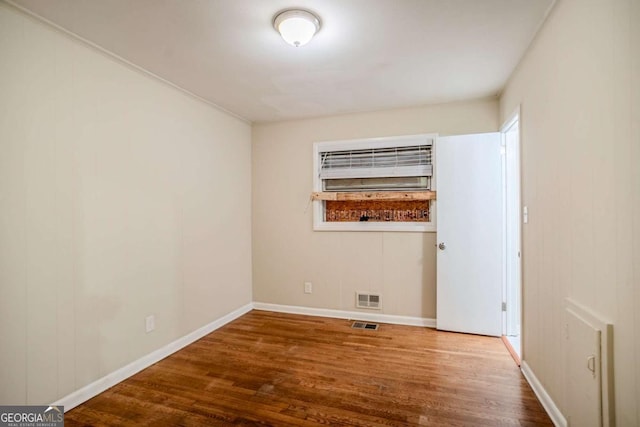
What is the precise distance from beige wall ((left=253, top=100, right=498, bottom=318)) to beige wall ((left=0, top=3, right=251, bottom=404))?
37.4 inches

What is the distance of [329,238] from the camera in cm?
388

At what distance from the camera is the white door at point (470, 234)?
124 inches

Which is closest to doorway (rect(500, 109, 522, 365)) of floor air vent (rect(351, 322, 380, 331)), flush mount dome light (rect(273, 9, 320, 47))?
floor air vent (rect(351, 322, 380, 331))

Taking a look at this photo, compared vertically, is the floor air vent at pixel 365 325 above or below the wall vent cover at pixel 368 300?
below

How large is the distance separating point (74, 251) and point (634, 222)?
2976mm

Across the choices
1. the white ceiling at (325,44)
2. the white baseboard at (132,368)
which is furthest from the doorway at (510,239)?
the white baseboard at (132,368)

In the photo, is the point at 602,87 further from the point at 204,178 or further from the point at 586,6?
the point at 204,178

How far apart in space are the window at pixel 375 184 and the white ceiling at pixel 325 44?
0.62 metres

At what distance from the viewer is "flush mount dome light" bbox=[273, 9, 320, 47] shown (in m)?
1.87

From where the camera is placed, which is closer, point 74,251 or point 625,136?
point 625,136

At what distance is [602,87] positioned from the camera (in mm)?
1360

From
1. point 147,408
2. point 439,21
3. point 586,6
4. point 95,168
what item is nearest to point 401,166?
point 439,21

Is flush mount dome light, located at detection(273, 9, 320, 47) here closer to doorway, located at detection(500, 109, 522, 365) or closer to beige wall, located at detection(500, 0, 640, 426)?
beige wall, located at detection(500, 0, 640, 426)

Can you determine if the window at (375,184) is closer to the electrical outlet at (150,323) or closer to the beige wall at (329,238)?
the beige wall at (329,238)
